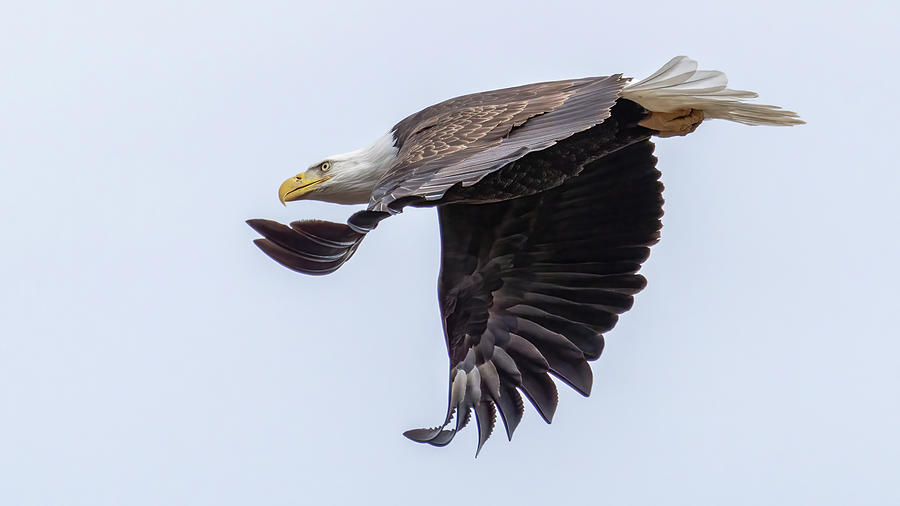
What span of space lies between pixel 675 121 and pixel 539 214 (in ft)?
3.66

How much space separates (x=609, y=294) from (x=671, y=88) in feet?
4.36

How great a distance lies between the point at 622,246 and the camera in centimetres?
955

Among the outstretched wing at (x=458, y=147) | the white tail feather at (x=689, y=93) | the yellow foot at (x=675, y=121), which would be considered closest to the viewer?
the outstretched wing at (x=458, y=147)

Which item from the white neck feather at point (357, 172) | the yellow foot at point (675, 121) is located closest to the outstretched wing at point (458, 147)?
the yellow foot at point (675, 121)

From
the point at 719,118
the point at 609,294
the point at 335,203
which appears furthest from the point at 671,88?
the point at 335,203

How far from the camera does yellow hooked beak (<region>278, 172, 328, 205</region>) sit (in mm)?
9656

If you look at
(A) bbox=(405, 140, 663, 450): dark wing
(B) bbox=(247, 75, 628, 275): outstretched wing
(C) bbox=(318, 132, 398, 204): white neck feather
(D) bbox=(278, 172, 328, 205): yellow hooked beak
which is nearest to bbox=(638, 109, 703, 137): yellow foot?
(A) bbox=(405, 140, 663, 450): dark wing

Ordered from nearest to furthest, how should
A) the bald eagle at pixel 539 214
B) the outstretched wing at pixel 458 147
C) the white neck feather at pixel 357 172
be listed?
1. the outstretched wing at pixel 458 147
2. the bald eagle at pixel 539 214
3. the white neck feather at pixel 357 172

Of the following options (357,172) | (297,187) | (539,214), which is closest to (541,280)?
(539,214)

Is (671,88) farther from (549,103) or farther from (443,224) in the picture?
(443,224)

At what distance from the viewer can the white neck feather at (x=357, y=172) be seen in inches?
372

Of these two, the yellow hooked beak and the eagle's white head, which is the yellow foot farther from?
the yellow hooked beak

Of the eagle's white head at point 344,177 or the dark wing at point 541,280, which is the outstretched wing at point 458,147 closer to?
the eagle's white head at point 344,177

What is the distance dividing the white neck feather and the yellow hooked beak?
0.05 metres
